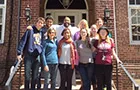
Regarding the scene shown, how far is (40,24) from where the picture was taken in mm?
6691

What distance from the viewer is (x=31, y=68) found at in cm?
668

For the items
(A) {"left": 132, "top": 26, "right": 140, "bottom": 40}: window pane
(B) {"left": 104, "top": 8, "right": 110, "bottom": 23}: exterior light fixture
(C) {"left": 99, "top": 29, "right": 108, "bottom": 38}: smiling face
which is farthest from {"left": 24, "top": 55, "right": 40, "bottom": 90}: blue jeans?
(A) {"left": 132, "top": 26, "right": 140, "bottom": 40}: window pane

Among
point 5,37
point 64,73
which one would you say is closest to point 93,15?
point 5,37

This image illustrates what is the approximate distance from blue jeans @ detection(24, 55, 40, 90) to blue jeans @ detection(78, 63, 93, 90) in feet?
3.28

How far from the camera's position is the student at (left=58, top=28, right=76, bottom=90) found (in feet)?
21.2

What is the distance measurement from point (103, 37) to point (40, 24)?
1464 mm

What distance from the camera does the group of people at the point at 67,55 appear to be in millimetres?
6445

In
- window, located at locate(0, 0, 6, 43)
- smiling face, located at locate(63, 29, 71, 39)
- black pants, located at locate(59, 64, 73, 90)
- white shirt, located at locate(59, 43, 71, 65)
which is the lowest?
black pants, located at locate(59, 64, 73, 90)

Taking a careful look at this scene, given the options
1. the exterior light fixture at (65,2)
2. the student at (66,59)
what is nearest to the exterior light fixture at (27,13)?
the exterior light fixture at (65,2)

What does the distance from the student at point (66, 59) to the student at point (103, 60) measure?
562 millimetres

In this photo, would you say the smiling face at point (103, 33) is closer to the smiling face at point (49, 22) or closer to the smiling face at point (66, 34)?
the smiling face at point (66, 34)

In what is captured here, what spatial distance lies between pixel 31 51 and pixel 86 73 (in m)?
1.34

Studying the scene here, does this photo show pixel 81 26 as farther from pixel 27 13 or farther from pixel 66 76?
pixel 27 13

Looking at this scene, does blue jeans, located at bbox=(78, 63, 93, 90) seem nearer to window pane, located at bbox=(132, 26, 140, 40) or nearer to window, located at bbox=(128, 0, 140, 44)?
window, located at bbox=(128, 0, 140, 44)
